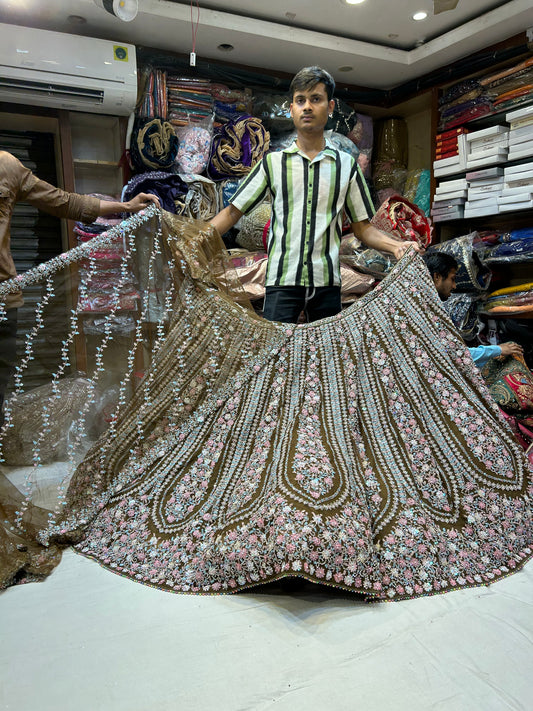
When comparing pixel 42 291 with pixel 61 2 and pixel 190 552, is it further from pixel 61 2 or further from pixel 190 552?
pixel 61 2

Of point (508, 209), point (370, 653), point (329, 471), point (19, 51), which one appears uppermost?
point (19, 51)

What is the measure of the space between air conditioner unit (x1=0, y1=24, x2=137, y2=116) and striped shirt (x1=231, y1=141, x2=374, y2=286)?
5.05 ft

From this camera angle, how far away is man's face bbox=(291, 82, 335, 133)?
2.10 metres

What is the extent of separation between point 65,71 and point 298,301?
78.9 inches

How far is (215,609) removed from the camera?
1.42m

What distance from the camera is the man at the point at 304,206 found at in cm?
216

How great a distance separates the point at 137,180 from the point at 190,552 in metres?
2.40

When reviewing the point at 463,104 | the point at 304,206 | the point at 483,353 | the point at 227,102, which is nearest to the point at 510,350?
the point at 483,353

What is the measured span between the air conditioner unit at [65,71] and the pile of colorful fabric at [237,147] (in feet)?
1.98

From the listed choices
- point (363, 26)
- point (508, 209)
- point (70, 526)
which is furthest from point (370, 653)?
point (363, 26)

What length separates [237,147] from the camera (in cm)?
367

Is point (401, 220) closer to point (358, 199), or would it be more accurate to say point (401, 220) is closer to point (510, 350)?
point (510, 350)

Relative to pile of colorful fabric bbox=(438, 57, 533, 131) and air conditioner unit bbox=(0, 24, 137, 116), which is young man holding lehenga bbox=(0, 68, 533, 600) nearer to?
air conditioner unit bbox=(0, 24, 137, 116)

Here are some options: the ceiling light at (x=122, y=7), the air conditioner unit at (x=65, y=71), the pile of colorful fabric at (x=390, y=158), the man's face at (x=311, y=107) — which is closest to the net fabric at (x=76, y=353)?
the man's face at (x=311, y=107)
